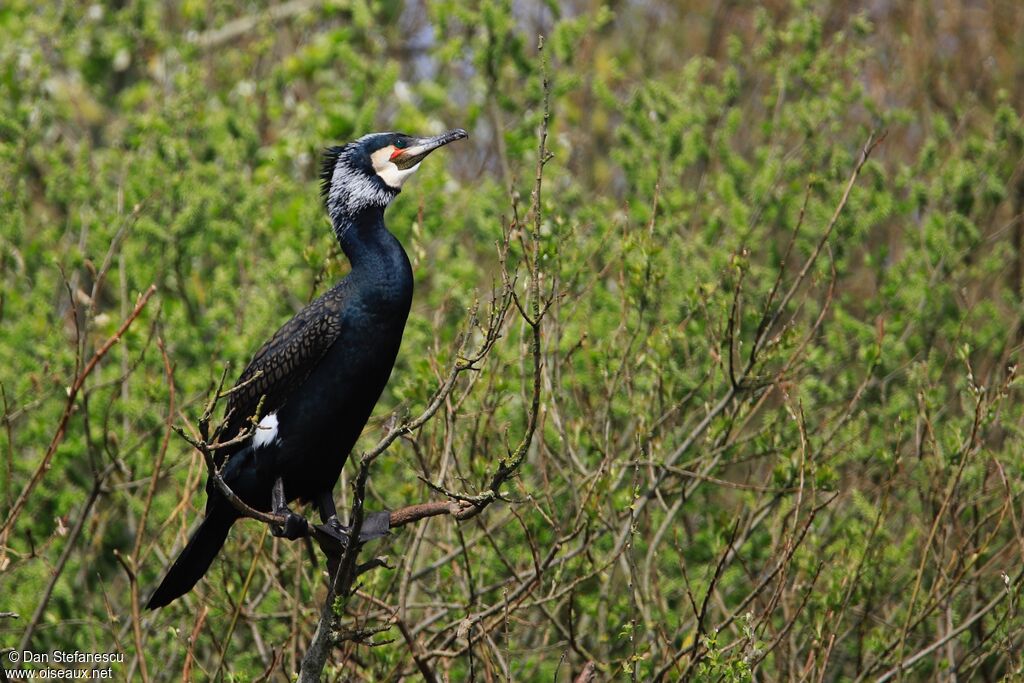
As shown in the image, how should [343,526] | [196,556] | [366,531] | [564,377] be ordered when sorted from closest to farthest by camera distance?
1. [366,531]
2. [196,556]
3. [343,526]
4. [564,377]

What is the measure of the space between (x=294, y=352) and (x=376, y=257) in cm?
47

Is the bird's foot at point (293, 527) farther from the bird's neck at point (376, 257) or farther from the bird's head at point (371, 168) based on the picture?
the bird's head at point (371, 168)

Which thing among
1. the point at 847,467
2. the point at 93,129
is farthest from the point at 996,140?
the point at 93,129

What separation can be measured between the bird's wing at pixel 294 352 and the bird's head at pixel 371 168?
0.39 metres

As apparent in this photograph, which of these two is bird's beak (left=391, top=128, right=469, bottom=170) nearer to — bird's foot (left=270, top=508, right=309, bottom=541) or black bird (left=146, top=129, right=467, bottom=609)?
black bird (left=146, top=129, right=467, bottom=609)

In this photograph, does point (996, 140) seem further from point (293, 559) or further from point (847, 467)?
point (293, 559)

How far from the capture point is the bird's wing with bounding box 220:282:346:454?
5328 mm

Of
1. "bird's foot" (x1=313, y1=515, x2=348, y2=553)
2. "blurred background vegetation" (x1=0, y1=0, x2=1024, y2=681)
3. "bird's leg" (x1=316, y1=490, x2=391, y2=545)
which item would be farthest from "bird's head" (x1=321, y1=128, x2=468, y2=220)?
"bird's foot" (x1=313, y1=515, x2=348, y2=553)

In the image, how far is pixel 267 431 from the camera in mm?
5492

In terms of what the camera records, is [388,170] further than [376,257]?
Yes

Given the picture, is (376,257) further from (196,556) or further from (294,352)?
(196,556)

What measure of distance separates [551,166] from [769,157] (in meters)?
1.16

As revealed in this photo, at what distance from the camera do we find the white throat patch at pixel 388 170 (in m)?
5.72

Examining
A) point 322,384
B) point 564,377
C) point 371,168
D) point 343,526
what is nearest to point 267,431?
point 322,384
